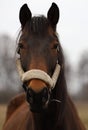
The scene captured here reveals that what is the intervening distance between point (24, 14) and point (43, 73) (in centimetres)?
93

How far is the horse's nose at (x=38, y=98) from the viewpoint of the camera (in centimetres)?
393

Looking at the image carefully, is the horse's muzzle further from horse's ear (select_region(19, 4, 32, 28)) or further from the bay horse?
horse's ear (select_region(19, 4, 32, 28))

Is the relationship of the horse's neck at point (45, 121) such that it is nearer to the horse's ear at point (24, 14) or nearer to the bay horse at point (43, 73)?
the bay horse at point (43, 73)

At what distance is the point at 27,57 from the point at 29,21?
0.52 metres

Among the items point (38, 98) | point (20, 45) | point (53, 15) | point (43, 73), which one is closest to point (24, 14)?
point (53, 15)

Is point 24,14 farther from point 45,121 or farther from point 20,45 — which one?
point 45,121

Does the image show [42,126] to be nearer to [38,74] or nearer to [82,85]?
[38,74]

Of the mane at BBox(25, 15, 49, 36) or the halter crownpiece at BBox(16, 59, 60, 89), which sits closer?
the halter crownpiece at BBox(16, 59, 60, 89)

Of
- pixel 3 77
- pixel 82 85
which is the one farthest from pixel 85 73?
pixel 3 77

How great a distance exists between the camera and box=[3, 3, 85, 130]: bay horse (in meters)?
4.08

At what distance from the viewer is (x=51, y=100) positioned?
464cm

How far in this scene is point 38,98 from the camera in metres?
3.97

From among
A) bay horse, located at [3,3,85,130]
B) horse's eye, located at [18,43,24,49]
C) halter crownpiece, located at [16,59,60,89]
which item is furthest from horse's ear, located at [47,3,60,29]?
halter crownpiece, located at [16,59,60,89]

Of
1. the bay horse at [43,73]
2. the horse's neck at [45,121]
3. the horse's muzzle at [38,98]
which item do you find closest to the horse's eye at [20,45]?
the bay horse at [43,73]
